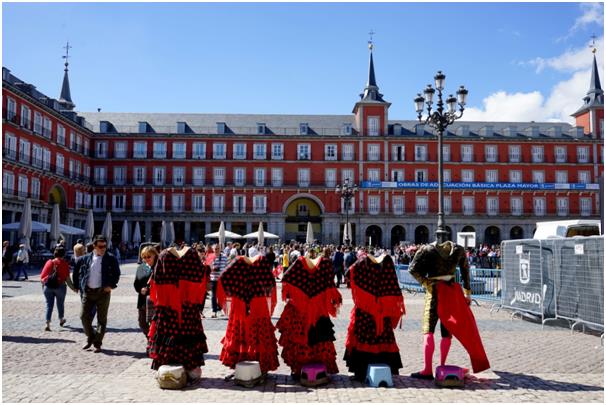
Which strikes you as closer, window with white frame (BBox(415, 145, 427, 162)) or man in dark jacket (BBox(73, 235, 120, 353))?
man in dark jacket (BBox(73, 235, 120, 353))

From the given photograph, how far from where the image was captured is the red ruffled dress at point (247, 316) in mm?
5961

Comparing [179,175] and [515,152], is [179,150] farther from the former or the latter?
[515,152]

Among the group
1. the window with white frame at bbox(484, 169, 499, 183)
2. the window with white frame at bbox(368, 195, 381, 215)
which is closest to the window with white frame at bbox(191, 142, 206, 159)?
the window with white frame at bbox(368, 195, 381, 215)

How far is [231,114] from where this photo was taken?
53.4 m

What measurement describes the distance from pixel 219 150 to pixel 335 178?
1138cm

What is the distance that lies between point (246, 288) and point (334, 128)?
46198 millimetres

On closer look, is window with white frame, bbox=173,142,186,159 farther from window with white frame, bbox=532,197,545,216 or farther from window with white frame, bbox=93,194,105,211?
window with white frame, bbox=532,197,545,216

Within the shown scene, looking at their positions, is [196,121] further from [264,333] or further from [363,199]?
[264,333]

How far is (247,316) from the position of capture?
19.7 ft

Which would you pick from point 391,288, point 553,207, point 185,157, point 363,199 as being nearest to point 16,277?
point 391,288

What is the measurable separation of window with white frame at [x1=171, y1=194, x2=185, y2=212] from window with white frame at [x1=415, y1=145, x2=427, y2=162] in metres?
22.7

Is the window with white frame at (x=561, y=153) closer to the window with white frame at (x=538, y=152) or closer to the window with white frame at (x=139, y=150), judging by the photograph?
the window with white frame at (x=538, y=152)

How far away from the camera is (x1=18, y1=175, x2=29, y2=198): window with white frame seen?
34.8 meters

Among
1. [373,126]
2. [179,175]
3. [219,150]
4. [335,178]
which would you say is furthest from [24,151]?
[373,126]
